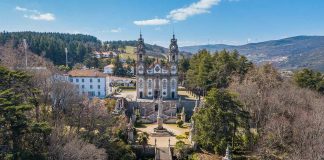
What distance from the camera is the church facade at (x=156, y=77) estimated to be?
6006 cm

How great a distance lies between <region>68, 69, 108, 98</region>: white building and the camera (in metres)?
59.5

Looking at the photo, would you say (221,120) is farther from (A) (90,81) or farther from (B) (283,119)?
(A) (90,81)

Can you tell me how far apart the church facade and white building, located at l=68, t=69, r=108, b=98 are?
6.87 meters

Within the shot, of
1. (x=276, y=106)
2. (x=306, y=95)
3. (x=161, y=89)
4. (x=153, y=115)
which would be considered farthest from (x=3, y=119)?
(x=161, y=89)

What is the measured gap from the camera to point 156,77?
6031 cm

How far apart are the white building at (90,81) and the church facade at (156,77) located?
22.5ft

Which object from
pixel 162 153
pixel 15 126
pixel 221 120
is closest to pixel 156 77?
pixel 162 153

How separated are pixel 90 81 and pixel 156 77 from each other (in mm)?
12601

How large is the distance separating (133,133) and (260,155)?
1456 centimetres

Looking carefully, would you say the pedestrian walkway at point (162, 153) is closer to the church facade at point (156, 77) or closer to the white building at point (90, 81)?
the church facade at point (156, 77)

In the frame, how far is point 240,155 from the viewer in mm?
32188

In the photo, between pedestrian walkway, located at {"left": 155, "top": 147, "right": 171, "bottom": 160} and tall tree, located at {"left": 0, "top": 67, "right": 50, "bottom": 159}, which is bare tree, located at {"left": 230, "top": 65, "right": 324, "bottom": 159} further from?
tall tree, located at {"left": 0, "top": 67, "right": 50, "bottom": 159}

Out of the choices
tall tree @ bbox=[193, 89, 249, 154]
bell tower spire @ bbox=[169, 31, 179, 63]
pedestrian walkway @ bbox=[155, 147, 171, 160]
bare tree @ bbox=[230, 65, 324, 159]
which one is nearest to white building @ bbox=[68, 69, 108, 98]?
bell tower spire @ bbox=[169, 31, 179, 63]

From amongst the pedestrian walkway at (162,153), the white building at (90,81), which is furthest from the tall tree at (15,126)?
the white building at (90,81)
